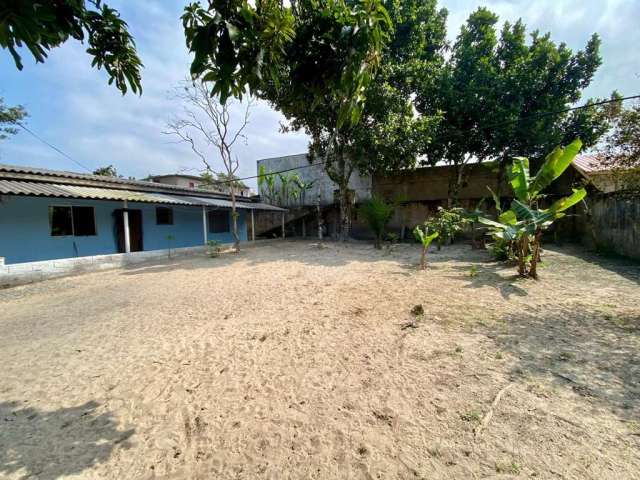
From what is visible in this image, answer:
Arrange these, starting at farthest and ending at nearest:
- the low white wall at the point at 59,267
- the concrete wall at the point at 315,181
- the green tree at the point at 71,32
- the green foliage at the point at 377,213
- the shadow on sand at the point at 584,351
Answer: the concrete wall at the point at 315,181 → the green foliage at the point at 377,213 → the low white wall at the point at 59,267 → the shadow on sand at the point at 584,351 → the green tree at the point at 71,32

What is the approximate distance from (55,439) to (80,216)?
11.4 m

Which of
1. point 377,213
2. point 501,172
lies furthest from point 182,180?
point 501,172

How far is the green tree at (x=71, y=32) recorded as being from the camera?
4.58ft

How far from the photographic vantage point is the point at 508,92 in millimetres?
11867

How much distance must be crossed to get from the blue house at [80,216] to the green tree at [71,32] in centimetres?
836

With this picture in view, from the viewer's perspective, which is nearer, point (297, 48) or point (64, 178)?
point (297, 48)

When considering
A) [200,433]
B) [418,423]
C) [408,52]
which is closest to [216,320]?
[200,433]

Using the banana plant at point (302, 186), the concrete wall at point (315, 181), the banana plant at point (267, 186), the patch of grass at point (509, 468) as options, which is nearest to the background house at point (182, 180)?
the banana plant at point (267, 186)

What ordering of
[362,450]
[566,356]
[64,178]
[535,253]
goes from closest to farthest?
1. [362,450]
2. [566,356]
3. [535,253]
4. [64,178]

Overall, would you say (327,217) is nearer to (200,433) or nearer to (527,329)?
(527,329)

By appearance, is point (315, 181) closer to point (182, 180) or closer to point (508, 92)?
point (508, 92)

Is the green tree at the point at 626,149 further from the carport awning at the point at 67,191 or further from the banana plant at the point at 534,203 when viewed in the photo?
the carport awning at the point at 67,191

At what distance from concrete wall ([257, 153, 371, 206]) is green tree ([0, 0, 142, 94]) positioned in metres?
16.3

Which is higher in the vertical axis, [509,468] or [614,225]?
[614,225]
